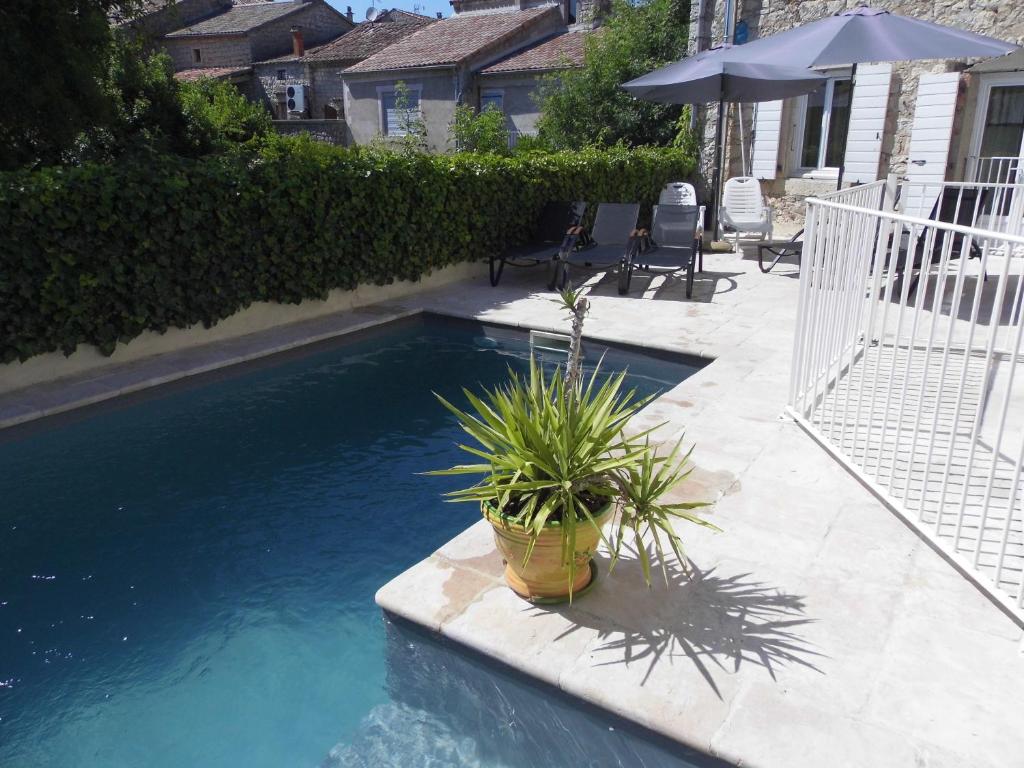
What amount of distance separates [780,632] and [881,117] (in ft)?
33.0

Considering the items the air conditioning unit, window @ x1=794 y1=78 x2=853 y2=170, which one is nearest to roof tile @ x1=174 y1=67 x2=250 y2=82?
the air conditioning unit

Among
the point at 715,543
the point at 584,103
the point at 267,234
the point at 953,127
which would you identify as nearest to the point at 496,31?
the point at 584,103

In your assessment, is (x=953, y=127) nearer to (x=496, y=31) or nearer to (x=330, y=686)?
(x=330, y=686)

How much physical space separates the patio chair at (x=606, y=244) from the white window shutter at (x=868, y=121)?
13.1 ft

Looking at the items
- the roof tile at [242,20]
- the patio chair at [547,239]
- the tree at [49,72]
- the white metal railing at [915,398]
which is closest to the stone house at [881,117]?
the patio chair at [547,239]

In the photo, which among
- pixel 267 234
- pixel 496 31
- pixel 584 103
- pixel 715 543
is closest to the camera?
pixel 715 543

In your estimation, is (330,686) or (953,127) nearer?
(330,686)

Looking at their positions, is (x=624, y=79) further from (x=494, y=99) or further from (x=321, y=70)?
(x=321, y=70)

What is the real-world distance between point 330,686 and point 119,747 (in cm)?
74

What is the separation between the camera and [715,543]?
3182 millimetres

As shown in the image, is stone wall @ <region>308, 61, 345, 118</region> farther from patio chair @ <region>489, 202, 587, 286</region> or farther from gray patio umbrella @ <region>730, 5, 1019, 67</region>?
gray patio umbrella @ <region>730, 5, 1019, 67</region>

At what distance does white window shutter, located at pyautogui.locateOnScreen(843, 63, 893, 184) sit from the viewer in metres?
10.4

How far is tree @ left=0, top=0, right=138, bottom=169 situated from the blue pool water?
290 centimetres

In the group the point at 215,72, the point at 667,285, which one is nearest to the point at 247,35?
the point at 215,72
